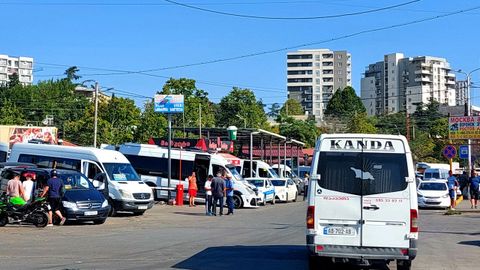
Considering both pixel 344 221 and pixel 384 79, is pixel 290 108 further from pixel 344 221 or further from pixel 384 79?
pixel 344 221

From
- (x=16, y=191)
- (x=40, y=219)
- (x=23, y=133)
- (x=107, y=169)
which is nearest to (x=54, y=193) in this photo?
(x=40, y=219)

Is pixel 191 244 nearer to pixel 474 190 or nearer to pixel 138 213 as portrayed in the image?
pixel 138 213

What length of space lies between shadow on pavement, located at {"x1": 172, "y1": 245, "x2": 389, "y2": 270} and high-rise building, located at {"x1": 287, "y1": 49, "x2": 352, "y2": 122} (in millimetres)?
158637

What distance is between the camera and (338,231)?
448 inches

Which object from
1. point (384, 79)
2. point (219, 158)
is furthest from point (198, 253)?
point (384, 79)

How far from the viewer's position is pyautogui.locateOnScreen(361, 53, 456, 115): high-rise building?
6501 inches

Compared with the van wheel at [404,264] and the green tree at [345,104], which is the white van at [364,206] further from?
the green tree at [345,104]

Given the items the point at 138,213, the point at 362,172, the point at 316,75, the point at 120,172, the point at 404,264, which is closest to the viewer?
the point at 362,172

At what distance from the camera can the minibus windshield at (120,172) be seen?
27.9 metres

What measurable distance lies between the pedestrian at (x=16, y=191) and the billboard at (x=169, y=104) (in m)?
17.6

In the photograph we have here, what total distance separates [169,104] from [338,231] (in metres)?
29.0

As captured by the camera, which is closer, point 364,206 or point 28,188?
point 364,206

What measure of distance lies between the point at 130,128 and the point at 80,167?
4773 cm

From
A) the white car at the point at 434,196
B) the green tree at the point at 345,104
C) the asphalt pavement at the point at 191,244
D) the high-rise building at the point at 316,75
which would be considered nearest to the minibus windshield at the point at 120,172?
the asphalt pavement at the point at 191,244
